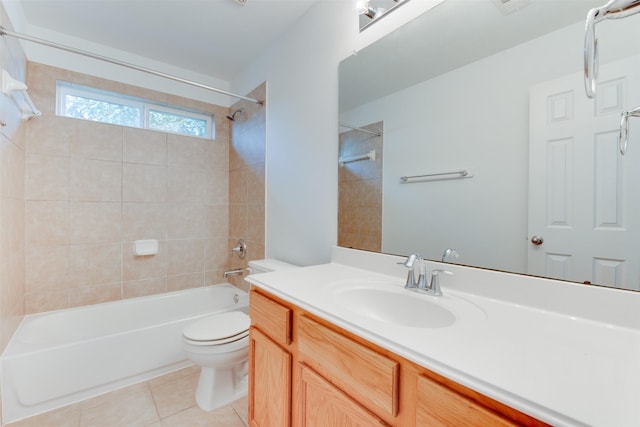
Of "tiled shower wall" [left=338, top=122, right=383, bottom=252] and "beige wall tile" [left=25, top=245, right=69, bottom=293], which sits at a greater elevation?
"tiled shower wall" [left=338, top=122, right=383, bottom=252]

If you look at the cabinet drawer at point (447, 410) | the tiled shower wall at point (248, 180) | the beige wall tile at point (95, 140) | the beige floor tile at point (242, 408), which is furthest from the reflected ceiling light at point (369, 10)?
the beige floor tile at point (242, 408)

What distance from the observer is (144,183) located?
245 cm

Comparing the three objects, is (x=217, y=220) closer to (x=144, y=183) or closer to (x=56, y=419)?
(x=144, y=183)

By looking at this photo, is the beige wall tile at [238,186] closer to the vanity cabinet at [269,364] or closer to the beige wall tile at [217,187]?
the beige wall tile at [217,187]

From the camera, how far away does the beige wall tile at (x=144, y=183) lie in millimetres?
2367

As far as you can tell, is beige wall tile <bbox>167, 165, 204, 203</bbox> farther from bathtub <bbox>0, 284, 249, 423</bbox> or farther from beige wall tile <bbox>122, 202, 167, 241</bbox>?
bathtub <bbox>0, 284, 249, 423</bbox>

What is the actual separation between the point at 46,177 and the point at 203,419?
6.72ft

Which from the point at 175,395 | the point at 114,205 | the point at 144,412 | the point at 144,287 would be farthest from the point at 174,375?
the point at 114,205

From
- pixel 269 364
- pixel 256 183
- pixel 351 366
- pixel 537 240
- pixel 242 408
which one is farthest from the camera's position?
pixel 256 183

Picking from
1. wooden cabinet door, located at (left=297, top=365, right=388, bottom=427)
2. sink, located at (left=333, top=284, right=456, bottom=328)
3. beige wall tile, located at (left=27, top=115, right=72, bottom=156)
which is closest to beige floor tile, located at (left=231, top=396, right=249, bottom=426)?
wooden cabinet door, located at (left=297, top=365, right=388, bottom=427)

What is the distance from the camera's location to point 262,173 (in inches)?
91.8

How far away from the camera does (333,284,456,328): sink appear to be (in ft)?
3.12

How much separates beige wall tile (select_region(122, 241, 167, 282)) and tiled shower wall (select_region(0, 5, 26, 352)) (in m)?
0.61

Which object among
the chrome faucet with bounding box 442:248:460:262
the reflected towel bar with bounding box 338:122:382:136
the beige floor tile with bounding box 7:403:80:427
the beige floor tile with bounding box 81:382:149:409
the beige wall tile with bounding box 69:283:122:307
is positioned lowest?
the beige floor tile with bounding box 81:382:149:409
